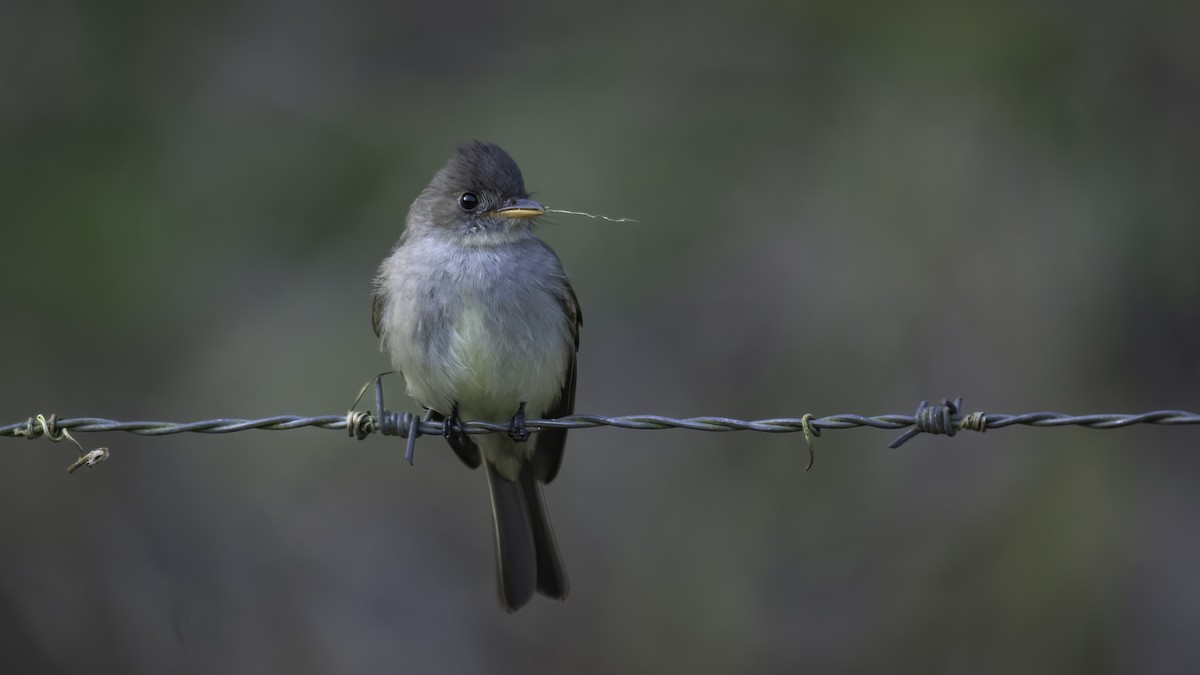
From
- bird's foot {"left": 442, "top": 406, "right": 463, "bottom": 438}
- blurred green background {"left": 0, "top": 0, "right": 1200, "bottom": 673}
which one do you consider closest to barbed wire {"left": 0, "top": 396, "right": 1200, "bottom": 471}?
bird's foot {"left": 442, "top": 406, "right": 463, "bottom": 438}

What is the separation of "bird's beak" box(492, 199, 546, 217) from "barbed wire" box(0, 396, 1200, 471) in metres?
0.97

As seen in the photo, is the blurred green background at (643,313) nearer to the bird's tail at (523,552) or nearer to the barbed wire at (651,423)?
the bird's tail at (523,552)

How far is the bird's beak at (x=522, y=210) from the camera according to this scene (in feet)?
15.6

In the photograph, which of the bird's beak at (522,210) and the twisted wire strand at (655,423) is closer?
the twisted wire strand at (655,423)

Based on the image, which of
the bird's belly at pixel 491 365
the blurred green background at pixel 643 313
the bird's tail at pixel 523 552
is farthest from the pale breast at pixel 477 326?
the blurred green background at pixel 643 313

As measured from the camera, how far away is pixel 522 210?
15.7 feet

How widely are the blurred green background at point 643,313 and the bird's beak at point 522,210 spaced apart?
2.26 meters

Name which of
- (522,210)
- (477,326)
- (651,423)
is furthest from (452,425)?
(651,423)

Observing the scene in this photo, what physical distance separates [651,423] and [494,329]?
3.88 ft

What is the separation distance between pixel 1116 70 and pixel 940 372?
2.11m

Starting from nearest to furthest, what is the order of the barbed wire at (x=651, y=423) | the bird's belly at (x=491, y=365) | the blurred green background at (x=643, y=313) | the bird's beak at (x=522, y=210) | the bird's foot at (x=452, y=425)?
the barbed wire at (x=651, y=423), the bird's foot at (x=452, y=425), the bird's belly at (x=491, y=365), the bird's beak at (x=522, y=210), the blurred green background at (x=643, y=313)

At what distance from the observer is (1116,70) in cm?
766

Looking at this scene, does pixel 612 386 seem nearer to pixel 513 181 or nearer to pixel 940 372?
pixel 940 372

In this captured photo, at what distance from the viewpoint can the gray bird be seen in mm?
4578
